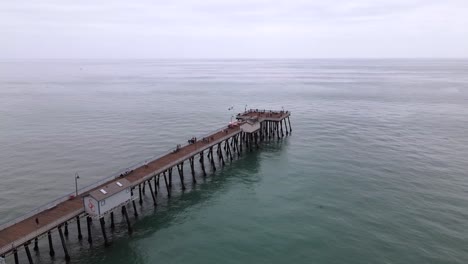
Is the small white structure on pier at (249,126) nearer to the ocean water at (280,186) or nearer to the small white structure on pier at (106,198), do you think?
the ocean water at (280,186)

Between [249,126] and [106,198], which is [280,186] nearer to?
[249,126]

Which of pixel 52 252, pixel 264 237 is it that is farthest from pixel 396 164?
pixel 52 252

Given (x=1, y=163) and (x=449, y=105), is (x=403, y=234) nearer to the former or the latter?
(x=1, y=163)

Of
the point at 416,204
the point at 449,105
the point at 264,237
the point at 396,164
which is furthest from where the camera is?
the point at 449,105

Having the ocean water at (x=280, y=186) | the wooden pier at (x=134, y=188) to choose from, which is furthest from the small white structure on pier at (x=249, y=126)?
the ocean water at (x=280, y=186)

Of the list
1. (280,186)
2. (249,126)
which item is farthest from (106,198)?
(249,126)
